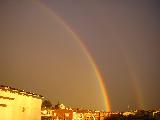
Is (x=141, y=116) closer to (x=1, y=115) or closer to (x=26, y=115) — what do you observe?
(x=26, y=115)

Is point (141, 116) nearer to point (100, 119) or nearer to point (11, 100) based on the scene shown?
point (100, 119)

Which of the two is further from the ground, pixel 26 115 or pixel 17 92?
pixel 17 92

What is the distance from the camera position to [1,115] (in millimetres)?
A: 24266

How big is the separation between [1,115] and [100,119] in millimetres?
32436

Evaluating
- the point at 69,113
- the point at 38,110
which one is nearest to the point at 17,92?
the point at 38,110

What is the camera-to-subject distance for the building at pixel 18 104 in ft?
81.4

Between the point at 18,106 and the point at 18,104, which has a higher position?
the point at 18,104

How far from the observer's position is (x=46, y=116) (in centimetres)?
4322

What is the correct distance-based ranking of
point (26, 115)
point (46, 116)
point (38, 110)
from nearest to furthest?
point (26, 115) < point (38, 110) < point (46, 116)

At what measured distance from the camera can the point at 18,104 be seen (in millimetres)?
27719

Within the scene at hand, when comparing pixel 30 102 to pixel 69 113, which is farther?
pixel 69 113

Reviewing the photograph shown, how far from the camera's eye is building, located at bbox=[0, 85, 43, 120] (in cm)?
2480

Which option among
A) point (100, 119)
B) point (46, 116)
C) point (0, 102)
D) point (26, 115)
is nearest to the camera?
point (0, 102)

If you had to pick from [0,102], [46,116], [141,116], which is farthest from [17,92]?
[141,116]
